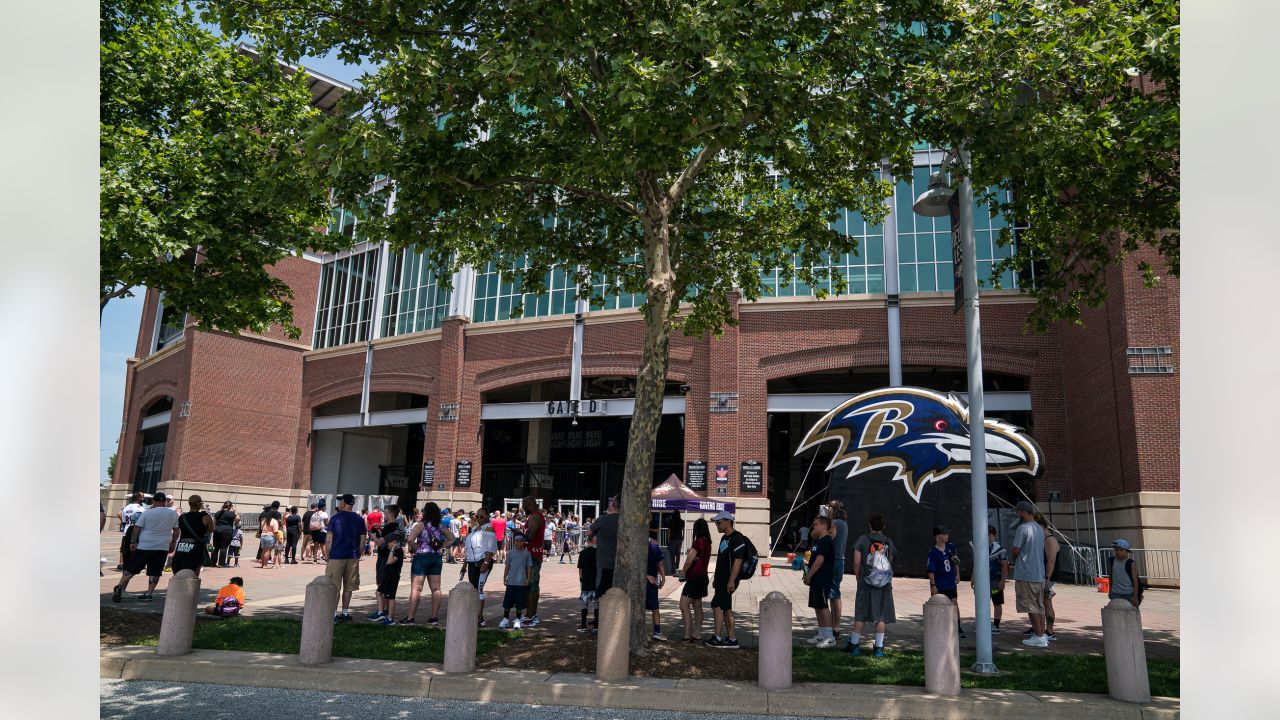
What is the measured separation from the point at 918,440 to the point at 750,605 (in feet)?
25.3

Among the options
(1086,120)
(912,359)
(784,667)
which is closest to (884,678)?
(784,667)

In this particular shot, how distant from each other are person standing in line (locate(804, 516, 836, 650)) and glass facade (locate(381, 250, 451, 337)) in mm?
26091

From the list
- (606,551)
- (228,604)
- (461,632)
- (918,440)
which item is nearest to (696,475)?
(918,440)

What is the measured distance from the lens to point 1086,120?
29.7 ft

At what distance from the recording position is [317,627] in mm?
8648

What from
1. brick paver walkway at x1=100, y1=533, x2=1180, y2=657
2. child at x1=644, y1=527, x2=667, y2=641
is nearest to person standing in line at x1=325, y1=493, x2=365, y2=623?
brick paver walkway at x1=100, y1=533, x2=1180, y2=657

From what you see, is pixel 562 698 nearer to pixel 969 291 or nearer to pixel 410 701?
pixel 410 701

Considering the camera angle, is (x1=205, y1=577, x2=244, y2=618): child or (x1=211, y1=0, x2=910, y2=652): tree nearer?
(x1=211, y1=0, x2=910, y2=652): tree

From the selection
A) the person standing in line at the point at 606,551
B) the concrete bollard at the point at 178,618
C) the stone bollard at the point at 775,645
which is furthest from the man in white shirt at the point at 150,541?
the stone bollard at the point at 775,645

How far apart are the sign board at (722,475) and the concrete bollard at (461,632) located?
59.5 ft

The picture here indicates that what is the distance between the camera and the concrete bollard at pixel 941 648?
7.77 m

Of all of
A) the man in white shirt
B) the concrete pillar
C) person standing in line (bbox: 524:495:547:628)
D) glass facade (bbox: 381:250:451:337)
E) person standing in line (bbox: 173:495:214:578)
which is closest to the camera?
the concrete pillar

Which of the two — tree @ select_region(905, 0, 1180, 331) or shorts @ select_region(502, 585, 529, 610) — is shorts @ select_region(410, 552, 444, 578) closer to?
shorts @ select_region(502, 585, 529, 610)

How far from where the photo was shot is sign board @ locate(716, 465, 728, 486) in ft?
85.8
